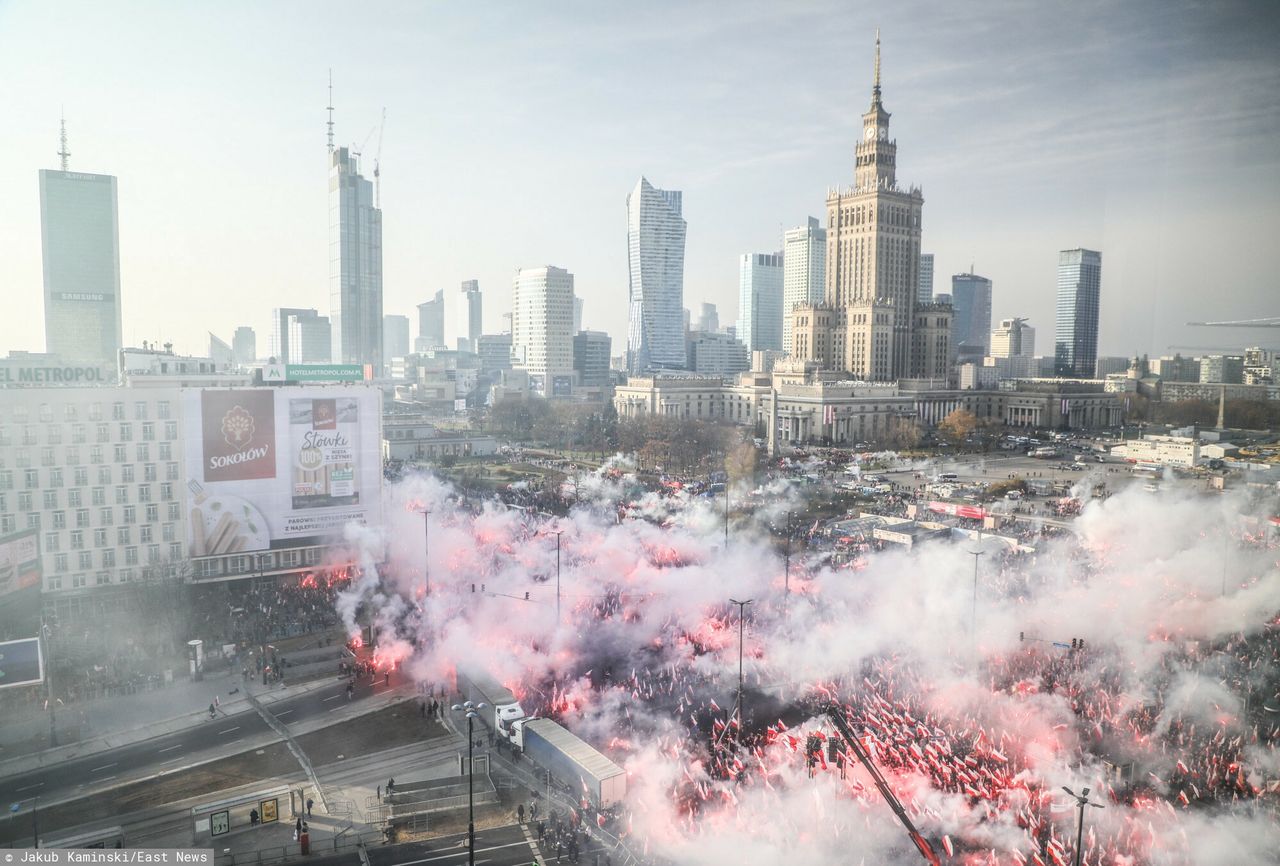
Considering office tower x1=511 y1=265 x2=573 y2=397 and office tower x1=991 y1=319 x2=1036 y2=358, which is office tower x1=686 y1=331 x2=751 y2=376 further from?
office tower x1=991 y1=319 x2=1036 y2=358

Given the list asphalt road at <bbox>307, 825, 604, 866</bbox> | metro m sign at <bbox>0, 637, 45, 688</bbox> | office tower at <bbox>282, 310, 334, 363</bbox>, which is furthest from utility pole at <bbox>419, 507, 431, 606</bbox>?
office tower at <bbox>282, 310, 334, 363</bbox>

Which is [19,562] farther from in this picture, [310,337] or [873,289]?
[310,337]

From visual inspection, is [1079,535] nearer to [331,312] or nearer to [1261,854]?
[1261,854]

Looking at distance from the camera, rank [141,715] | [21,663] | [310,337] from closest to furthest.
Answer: [21,663], [141,715], [310,337]

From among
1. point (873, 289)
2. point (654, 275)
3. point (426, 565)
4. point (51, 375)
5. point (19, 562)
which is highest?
point (654, 275)

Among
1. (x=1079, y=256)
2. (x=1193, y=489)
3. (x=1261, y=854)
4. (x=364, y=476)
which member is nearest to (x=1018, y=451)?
(x=1193, y=489)

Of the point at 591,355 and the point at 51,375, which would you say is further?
the point at 591,355

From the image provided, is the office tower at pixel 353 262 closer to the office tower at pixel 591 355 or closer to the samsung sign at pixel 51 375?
the office tower at pixel 591 355

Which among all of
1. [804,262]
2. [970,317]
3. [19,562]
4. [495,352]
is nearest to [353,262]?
[495,352]
